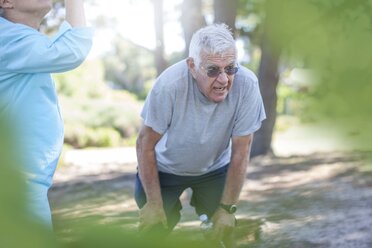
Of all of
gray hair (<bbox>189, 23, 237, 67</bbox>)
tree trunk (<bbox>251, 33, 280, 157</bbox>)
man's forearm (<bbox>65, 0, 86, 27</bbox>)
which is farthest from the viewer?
tree trunk (<bbox>251, 33, 280, 157</bbox>)

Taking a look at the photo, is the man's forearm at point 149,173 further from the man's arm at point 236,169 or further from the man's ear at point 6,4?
the man's ear at point 6,4

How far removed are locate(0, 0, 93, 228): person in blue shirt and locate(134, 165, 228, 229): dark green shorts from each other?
7.44 feet

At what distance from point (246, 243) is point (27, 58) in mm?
4389

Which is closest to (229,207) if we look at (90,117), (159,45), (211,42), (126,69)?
(211,42)

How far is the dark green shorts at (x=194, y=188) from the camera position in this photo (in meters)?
4.00

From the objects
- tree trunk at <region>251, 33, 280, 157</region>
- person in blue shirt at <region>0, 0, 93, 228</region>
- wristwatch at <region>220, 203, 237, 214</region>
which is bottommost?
tree trunk at <region>251, 33, 280, 157</region>

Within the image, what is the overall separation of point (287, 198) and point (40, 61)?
7432mm

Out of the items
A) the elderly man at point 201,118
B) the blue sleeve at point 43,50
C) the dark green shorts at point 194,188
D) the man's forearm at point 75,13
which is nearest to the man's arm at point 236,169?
the elderly man at point 201,118

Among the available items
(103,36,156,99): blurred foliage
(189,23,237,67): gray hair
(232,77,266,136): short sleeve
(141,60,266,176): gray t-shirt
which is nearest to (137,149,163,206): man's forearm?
(141,60,266,176): gray t-shirt

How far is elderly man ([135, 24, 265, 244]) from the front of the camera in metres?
3.23

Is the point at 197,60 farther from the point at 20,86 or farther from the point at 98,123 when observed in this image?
the point at 98,123

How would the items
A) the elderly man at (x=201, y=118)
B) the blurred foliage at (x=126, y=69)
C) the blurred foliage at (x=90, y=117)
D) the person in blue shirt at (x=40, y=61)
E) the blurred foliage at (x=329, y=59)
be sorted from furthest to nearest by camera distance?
1. the blurred foliage at (x=126, y=69)
2. the blurred foliage at (x=90, y=117)
3. the elderly man at (x=201, y=118)
4. the person in blue shirt at (x=40, y=61)
5. the blurred foliage at (x=329, y=59)

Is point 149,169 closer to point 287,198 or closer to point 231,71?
point 231,71

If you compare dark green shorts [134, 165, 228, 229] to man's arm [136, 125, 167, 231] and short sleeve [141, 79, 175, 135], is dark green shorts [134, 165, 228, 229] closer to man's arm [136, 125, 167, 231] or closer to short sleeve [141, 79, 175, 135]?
man's arm [136, 125, 167, 231]
